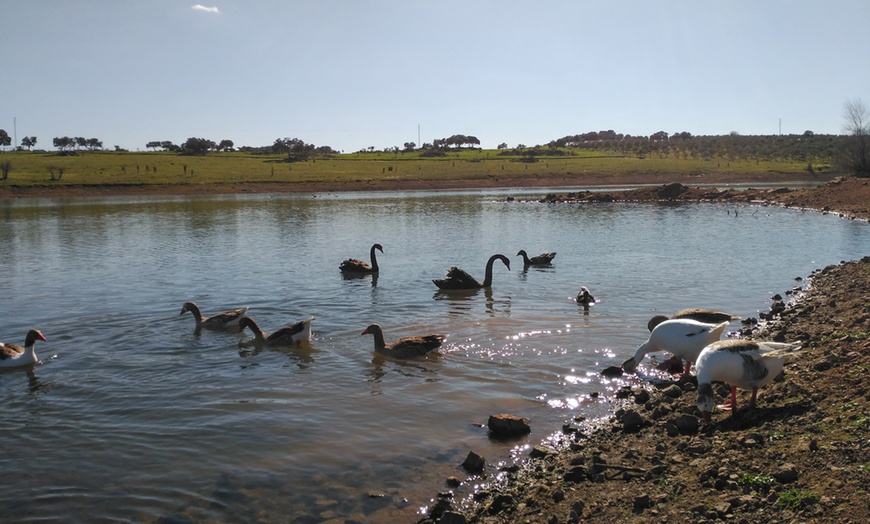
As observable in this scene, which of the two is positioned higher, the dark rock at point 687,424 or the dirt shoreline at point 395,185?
the dirt shoreline at point 395,185

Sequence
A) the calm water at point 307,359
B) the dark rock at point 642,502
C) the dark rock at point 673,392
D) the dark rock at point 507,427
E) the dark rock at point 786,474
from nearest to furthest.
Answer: the dark rock at point 786,474 < the dark rock at point 642,502 < the calm water at point 307,359 < the dark rock at point 507,427 < the dark rock at point 673,392

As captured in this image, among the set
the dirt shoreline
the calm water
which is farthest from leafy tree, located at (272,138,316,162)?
the calm water

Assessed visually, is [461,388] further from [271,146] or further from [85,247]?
[271,146]

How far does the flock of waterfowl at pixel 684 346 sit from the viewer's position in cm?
762

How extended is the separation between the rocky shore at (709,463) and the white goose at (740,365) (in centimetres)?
34

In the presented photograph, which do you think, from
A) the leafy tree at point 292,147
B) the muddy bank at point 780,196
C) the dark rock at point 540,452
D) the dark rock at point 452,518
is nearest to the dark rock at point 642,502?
the dark rock at point 452,518

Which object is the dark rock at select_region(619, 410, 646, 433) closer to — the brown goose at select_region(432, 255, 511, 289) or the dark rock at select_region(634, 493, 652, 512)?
the dark rock at select_region(634, 493, 652, 512)

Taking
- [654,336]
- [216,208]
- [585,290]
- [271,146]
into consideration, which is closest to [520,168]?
[216,208]

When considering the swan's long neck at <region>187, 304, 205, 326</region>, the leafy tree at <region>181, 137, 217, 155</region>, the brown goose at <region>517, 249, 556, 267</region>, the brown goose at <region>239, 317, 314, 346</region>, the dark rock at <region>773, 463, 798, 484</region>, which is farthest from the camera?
the leafy tree at <region>181, 137, 217, 155</region>

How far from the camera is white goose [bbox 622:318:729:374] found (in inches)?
384

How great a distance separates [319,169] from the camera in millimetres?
85688

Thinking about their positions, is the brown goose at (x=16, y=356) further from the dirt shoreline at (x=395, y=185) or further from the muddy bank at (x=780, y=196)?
the dirt shoreline at (x=395, y=185)

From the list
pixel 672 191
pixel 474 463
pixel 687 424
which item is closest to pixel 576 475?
pixel 474 463

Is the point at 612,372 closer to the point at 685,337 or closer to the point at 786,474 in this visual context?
the point at 685,337
